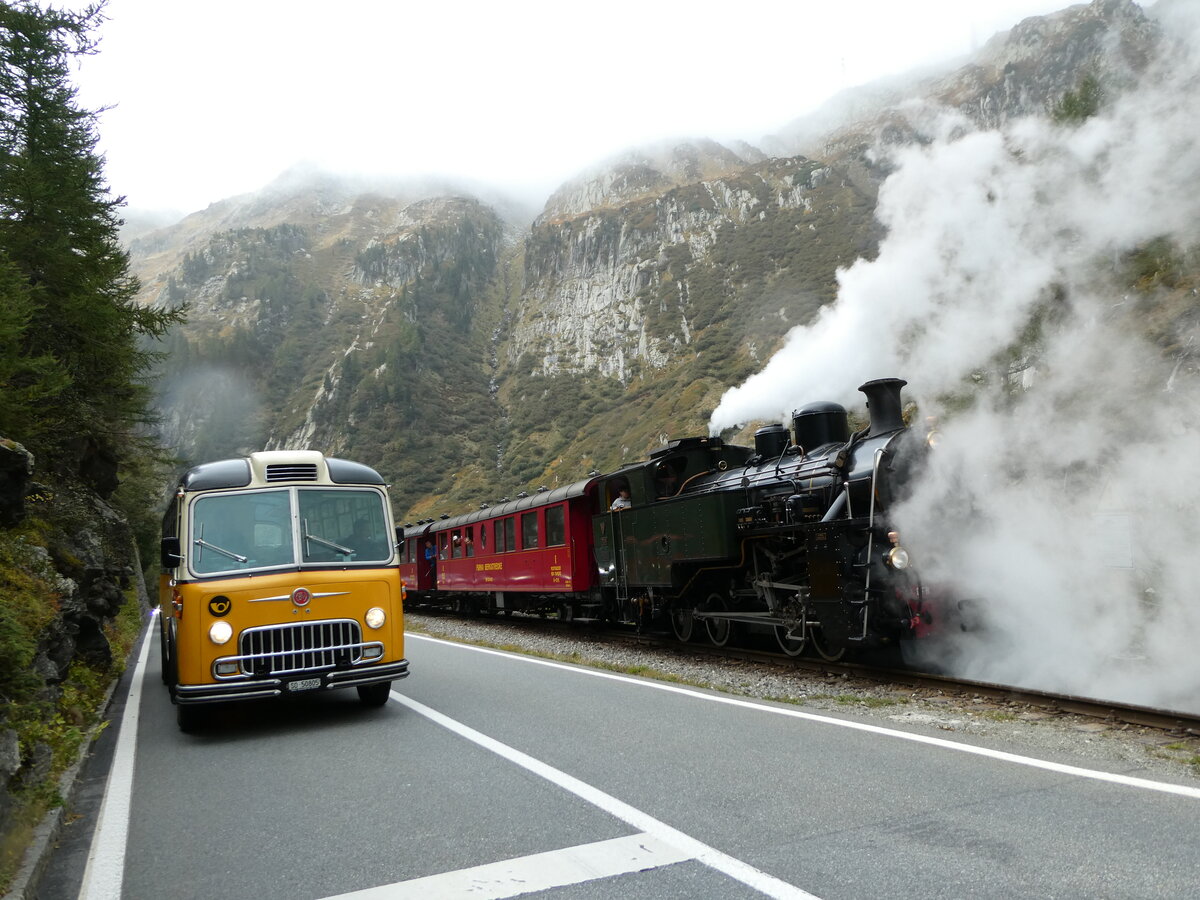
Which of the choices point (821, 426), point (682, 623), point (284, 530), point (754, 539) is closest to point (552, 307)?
point (682, 623)

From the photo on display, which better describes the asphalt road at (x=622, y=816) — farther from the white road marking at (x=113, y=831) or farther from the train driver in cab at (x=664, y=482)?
the train driver in cab at (x=664, y=482)

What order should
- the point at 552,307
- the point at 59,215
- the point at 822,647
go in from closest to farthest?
the point at 822,647 < the point at 59,215 < the point at 552,307

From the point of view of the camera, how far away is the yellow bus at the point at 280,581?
686 cm

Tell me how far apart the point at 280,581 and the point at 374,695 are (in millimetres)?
1730

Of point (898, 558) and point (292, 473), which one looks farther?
point (898, 558)

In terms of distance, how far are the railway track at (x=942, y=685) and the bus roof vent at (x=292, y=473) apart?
628cm

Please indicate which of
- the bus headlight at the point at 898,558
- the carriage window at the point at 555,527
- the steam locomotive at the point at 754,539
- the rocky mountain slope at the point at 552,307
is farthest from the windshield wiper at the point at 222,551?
the rocky mountain slope at the point at 552,307

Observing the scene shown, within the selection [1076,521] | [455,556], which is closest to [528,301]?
[455,556]

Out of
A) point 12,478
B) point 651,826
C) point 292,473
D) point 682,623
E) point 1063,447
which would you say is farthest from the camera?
point 682,623

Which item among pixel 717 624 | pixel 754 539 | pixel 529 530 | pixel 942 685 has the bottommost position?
pixel 942 685

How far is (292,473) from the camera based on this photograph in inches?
302

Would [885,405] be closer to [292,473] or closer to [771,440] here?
[771,440]

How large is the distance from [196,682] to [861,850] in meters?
5.49

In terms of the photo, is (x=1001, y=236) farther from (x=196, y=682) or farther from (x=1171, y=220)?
(x=196, y=682)
